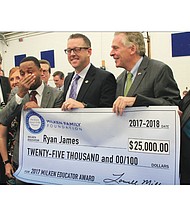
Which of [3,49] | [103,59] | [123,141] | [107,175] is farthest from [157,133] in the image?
[3,49]

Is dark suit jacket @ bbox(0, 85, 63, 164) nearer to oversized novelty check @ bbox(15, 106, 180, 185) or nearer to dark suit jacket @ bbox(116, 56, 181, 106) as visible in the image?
oversized novelty check @ bbox(15, 106, 180, 185)

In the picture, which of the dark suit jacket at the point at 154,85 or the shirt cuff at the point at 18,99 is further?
the shirt cuff at the point at 18,99

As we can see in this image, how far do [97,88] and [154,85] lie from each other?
0.38 metres

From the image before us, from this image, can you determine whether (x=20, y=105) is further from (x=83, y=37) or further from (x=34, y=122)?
(x=83, y=37)

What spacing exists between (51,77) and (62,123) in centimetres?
34

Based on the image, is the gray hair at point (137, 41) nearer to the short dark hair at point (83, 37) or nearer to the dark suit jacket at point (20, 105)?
the short dark hair at point (83, 37)

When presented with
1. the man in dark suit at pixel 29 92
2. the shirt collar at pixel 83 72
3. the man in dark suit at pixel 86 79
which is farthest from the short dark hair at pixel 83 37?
the man in dark suit at pixel 29 92

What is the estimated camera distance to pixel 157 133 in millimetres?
1872

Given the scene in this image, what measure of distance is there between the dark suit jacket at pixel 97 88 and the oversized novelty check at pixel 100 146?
6cm

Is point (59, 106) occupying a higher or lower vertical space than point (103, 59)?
lower

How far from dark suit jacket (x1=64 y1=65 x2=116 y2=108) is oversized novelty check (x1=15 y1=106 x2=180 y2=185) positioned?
6 cm

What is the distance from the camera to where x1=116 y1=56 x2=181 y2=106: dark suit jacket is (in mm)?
1848

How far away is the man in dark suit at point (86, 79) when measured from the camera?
1964mm
